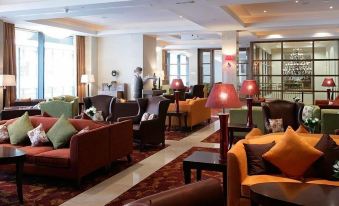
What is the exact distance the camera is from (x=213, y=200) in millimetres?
2080

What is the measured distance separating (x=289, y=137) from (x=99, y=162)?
2777 mm

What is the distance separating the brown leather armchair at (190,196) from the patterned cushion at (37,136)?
4.08 metres

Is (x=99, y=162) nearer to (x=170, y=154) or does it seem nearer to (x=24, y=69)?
(x=170, y=154)

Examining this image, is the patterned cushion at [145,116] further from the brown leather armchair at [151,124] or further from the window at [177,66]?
the window at [177,66]

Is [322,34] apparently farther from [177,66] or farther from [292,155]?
[292,155]

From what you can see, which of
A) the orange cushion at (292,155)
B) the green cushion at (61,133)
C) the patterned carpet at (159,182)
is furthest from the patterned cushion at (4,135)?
the orange cushion at (292,155)

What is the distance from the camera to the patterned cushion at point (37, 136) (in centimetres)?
555

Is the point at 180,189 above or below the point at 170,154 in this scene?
above

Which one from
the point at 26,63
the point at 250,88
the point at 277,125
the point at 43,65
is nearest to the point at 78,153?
the point at 250,88

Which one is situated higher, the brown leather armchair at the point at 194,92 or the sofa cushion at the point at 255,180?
the brown leather armchair at the point at 194,92

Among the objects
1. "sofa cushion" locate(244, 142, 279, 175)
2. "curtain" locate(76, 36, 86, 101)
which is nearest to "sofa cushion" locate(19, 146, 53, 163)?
"sofa cushion" locate(244, 142, 279, 175)

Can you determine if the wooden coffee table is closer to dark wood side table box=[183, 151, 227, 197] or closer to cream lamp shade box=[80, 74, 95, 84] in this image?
dark wood side table box=[183, 151, 227, 197]

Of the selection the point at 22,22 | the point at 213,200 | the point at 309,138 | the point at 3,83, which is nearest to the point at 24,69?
the point at 22,22

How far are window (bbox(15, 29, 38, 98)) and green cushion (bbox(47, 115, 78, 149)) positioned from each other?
6.95 metres
